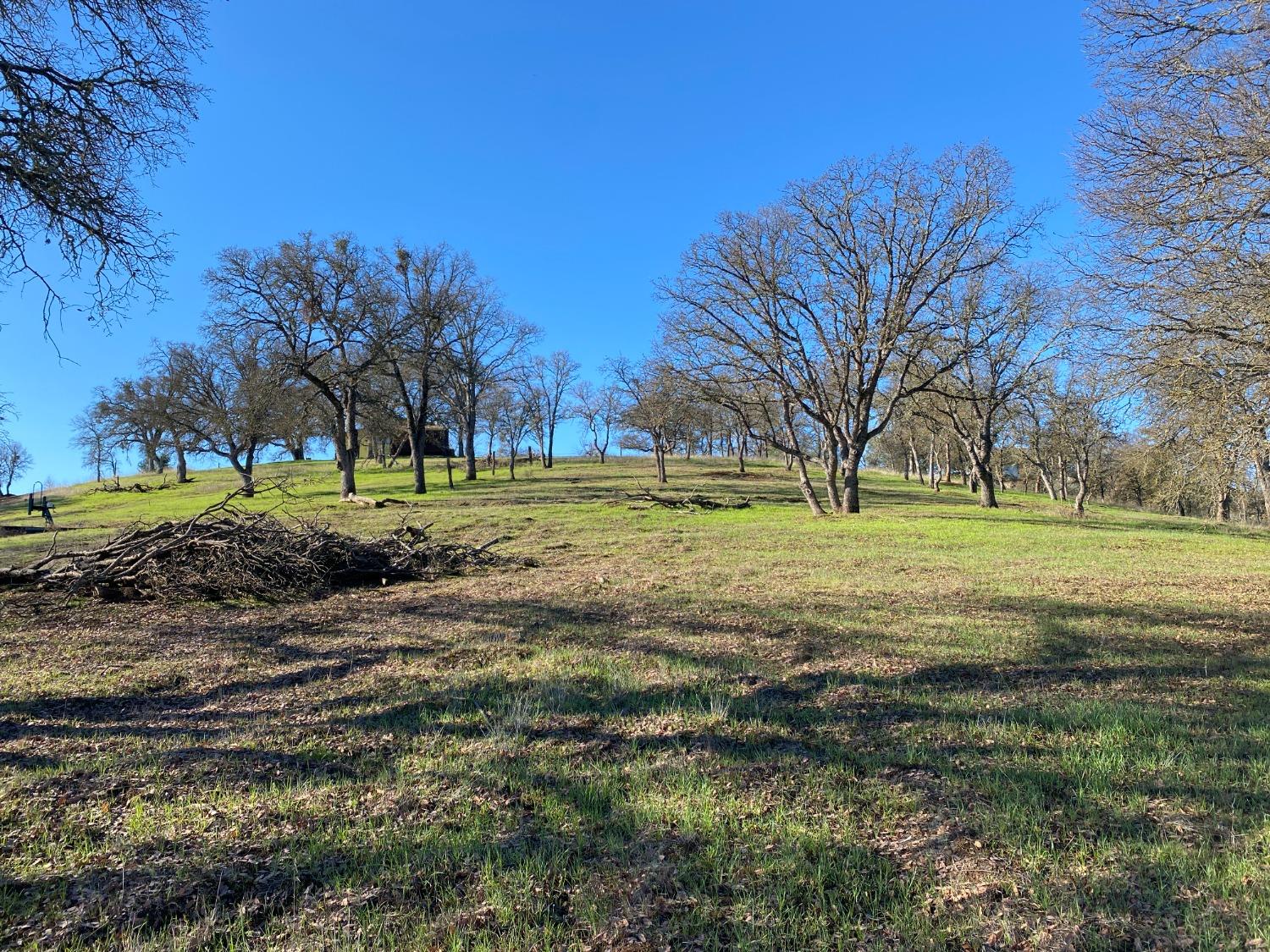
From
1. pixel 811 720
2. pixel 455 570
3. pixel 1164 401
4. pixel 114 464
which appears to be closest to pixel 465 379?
pixel 455 570

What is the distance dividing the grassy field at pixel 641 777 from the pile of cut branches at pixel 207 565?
885 millimetres

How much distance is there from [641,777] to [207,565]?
9026mm

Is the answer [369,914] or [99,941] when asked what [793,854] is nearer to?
[369,914]

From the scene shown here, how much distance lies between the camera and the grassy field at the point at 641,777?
250 centimetres

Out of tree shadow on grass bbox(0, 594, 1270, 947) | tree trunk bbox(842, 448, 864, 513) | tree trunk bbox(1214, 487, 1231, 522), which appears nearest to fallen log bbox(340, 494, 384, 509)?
tree trunk bbox(842, 448, 864, 513)

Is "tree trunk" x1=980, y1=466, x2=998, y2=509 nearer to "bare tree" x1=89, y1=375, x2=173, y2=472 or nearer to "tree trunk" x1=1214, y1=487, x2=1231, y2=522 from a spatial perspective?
"tree trunk" x1=1214, y1=487, x2=1231, y2=522

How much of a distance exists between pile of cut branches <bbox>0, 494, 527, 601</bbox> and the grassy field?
2.90 ft

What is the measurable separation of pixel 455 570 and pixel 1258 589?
13797mm

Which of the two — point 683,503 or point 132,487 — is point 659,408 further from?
point 132,487

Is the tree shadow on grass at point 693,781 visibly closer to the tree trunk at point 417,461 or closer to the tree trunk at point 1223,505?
the tree trunk at point 1223,505

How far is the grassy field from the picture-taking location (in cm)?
250

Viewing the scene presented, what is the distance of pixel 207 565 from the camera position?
31.3 ft

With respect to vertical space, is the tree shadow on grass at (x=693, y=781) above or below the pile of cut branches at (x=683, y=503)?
below

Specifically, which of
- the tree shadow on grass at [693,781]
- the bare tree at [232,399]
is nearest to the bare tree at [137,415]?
the bare tree at [232,399]
